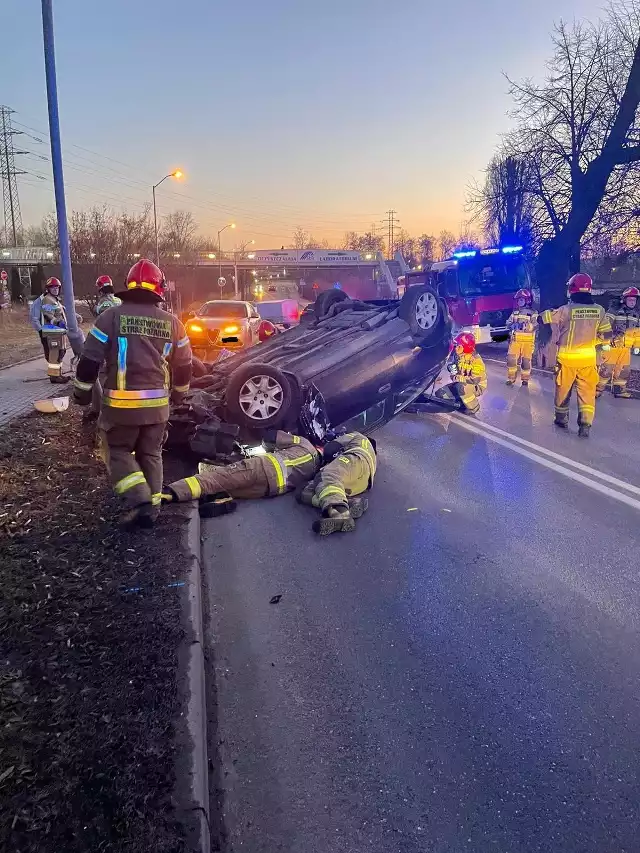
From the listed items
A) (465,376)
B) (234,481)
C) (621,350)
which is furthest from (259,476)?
(621,350)

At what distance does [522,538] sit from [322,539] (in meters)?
1.46

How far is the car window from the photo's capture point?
15.4m

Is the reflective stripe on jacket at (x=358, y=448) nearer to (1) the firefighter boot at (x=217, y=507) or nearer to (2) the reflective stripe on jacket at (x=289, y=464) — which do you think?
(2) the reflective stripe on jacket at (x=289, y=464)

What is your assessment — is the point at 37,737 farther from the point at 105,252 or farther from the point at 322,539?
the point at 105,252

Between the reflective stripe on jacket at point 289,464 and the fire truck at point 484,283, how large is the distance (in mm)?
10645

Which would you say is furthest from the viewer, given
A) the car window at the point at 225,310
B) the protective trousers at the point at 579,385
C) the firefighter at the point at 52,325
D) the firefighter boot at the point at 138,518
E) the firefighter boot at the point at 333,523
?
the car window at the point at 225,310

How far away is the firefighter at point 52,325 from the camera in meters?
11.0

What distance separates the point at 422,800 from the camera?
221 cm

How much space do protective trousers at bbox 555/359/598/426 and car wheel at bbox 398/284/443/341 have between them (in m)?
1.76

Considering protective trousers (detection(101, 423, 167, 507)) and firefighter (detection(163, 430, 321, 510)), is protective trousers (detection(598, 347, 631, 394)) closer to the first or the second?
firefighter (detection(163, 430, 321, 510))

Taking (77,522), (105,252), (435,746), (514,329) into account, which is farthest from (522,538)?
(105,252)

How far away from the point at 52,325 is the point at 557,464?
→ 8772 millimetres

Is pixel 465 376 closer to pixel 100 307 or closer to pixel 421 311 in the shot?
pixel 421 311

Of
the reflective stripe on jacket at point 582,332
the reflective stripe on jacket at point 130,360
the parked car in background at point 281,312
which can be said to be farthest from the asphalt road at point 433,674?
the parked car in background at point 281,312
